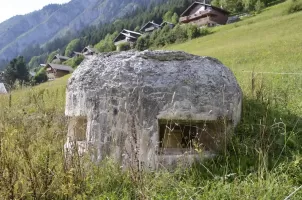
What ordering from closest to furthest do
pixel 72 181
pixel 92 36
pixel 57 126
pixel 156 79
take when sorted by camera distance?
pixel 72 181
pixel 156 79
pixel 57 126
pixel 92 36

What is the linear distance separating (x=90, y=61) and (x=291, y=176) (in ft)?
Answer: 10.5

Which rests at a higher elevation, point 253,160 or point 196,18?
point 196,18

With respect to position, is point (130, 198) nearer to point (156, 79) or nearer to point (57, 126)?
point (156, 79)

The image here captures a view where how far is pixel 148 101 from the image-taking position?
4.25 metres

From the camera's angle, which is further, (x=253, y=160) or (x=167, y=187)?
(x=253, y=160)

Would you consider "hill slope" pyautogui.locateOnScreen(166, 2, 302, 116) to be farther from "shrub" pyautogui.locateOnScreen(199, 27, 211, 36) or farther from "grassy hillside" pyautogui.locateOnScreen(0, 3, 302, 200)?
"shrub" pyautogui.locateOnScreen(199, 27, 211, 36)

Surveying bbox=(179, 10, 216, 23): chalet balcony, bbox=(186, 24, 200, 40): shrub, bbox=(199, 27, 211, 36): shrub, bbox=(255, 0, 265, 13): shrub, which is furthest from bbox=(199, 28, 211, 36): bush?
bbox=(179, 10, 216, 23): chalet balcony

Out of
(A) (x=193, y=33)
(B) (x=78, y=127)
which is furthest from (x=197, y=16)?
(B) (x=78, y=127)

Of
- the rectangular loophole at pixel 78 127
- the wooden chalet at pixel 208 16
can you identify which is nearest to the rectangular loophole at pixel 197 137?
the rectangular loophole at pixel 78 127

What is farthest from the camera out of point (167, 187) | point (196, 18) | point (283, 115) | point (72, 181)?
point (196, 18)

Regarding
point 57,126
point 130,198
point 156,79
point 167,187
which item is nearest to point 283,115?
point 156,79

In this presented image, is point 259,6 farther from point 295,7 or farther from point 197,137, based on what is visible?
point 197,137

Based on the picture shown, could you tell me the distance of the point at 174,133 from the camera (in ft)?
16.7

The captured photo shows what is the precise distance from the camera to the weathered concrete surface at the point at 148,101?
422cm
